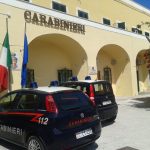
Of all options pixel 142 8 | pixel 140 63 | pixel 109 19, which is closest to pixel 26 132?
pixel 109 19

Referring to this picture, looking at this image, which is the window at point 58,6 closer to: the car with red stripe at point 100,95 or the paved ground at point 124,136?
the car with red stripe at point 100,95

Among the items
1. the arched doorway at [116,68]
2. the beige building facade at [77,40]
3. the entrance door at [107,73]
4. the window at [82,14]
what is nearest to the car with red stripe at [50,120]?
the beige building facade at [77,40]

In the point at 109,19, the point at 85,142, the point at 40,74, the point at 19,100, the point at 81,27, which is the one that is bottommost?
the point at 85,142

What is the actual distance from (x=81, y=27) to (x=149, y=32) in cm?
1576

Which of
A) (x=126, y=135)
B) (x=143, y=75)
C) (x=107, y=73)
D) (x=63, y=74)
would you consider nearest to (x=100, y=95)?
(x=126, y=135)

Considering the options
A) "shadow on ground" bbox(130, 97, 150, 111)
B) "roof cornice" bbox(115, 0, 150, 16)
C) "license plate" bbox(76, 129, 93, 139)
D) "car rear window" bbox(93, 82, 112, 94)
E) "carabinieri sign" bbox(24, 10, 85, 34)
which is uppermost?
"roof cornice" bbox(115, 0, 150, 16)

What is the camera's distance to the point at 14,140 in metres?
6.63

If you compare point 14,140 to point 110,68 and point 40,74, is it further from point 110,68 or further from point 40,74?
point 110,68

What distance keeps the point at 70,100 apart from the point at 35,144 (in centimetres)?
128

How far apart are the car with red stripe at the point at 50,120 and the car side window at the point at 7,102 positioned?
0.08 m

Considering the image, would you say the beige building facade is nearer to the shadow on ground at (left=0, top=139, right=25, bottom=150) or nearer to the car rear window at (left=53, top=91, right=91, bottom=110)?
the shadow on ground at (left=0, top=139, right=25, bottom=150)

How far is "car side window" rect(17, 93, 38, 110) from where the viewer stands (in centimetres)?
628

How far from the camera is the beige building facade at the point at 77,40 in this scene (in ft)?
40.8

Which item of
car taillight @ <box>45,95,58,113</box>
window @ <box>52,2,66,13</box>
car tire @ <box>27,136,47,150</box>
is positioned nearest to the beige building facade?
window @ <box>52,2,66,13</box>
